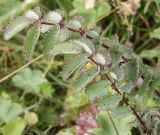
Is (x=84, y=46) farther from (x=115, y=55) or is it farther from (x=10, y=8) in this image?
(x=10, y=8)

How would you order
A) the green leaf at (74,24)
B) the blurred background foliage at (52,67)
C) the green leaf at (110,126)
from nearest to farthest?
the green leaf at (74,24) → the green leaf at (110,126) → the blurred background foliage at (52,67)

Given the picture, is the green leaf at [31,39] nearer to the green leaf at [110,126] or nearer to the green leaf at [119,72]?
the green leaf at [119,72]

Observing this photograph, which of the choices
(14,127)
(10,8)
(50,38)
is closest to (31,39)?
(50,38)

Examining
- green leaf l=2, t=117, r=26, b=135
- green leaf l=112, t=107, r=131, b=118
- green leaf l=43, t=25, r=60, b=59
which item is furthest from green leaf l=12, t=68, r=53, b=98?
green leaf l=43, t=25, r=60, b=59

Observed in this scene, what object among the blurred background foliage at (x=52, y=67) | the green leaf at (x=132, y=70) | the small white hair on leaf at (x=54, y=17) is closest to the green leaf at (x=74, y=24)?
the small white hair on leaf at (x=54, y=17)

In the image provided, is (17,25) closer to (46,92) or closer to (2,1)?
(46,92)

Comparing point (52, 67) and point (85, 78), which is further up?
point (52, 67)
